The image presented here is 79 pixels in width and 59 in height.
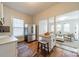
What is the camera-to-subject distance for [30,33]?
4805mm

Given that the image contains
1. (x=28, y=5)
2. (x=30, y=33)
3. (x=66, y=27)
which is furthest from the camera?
(x=66, y=27)

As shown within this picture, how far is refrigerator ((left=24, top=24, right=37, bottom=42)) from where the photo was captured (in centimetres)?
464

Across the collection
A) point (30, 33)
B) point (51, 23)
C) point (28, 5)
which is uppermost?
point (28, 5)

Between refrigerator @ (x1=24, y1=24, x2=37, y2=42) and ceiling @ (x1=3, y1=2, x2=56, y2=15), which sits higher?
ceiling @ (x1=3, y1=2, x2=56, y2=15)

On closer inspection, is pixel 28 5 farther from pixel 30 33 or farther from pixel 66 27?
pixel 66 27

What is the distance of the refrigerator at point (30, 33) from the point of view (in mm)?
4637

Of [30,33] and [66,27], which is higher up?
[66,27]

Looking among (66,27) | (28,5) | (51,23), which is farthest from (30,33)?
(66,27)

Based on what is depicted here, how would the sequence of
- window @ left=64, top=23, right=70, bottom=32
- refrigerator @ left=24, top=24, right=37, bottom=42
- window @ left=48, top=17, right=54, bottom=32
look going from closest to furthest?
window @ left=48, top=17, right=54, bottom=32 → refrigerator @ left=24, top=24, right=37, bottom=42 → window @ left=64, top=23, right=70, bottom=32

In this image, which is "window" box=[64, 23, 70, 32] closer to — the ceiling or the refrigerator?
the refrigerator

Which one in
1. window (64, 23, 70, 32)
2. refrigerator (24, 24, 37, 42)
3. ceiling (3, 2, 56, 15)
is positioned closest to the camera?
ceiling (3, 2, 56, 15)

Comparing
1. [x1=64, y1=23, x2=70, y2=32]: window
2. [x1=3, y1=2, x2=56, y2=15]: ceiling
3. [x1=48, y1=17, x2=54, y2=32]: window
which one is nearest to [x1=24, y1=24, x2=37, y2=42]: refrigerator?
[x1=3, y1=2, x2=56, y2=15]: ceiling

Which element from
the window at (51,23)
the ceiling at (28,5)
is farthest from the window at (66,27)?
the ceiling at (28,5)

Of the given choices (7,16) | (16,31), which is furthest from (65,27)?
(7,16)
